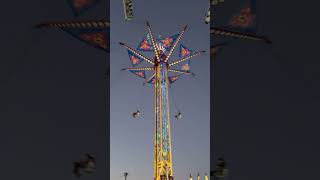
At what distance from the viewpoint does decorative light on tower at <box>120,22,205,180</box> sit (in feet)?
22.8

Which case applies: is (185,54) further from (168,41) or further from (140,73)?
(140,73)
